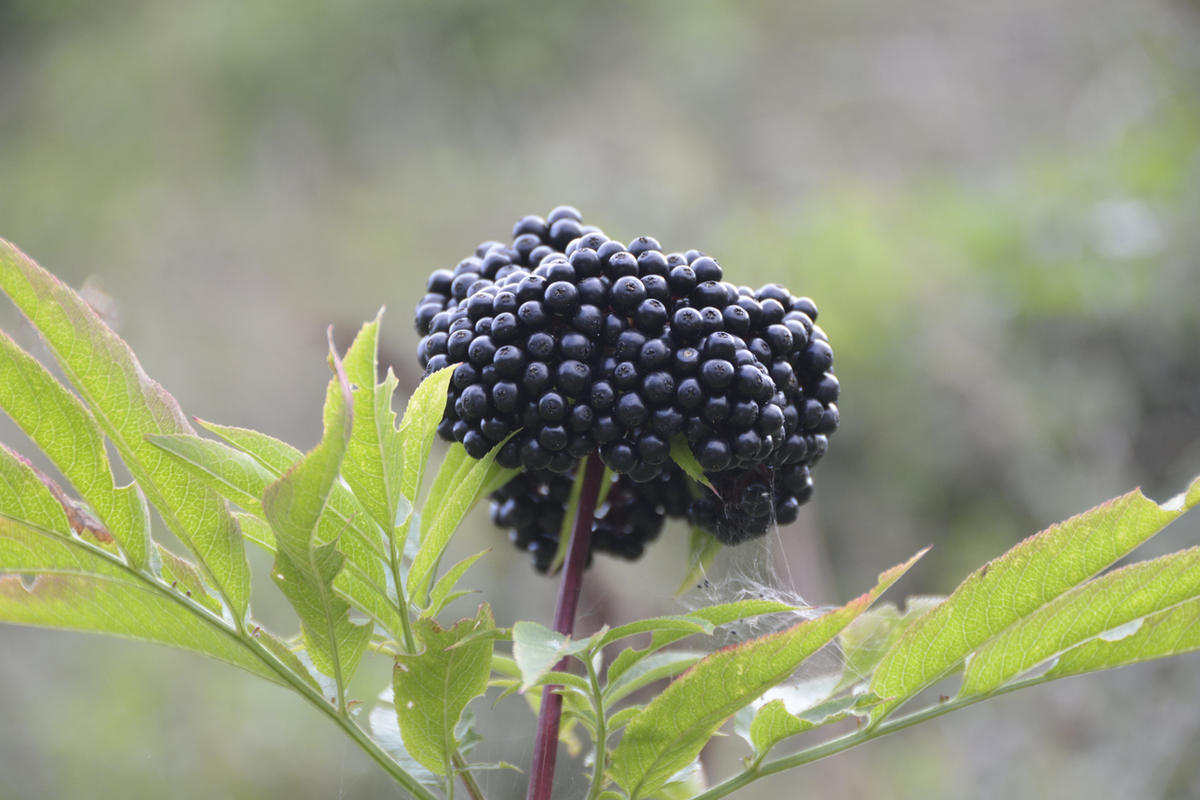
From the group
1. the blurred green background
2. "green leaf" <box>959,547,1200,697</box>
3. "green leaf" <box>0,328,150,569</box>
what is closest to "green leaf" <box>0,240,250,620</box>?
"green leaf" <box>0,328,150,569</box>

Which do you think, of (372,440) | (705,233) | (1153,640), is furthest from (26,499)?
(705,233)

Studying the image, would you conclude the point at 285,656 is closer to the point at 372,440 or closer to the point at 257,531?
the point at 257,531

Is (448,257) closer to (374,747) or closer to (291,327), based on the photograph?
(291,327)

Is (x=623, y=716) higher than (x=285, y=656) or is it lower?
lower

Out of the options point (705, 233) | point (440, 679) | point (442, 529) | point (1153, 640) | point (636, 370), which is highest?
point (705, 233)

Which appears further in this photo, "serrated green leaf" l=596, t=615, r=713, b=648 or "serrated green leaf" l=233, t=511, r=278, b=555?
"serrated green leaf" l=233, t=511, r=278, b=555

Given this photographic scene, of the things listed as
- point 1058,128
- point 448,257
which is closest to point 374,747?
point 448,257

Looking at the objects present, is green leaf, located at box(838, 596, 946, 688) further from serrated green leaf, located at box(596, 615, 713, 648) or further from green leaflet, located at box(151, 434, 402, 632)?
green leaflet, located at box(151, 434, 402, 632)
